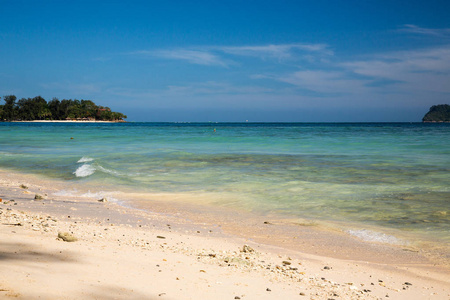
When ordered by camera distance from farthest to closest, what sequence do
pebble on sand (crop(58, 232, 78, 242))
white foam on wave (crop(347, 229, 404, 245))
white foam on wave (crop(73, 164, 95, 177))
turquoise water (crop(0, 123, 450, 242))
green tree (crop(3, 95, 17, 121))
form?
green tree (crop(3, 95, 17, 121)) < white foam on wave (crop(73, 164, 95, 177)) < turquoise water (crop(0, 123, 450, 242)) < white foam on wave (crop(347, 229, 404, 245)) < pebble on sand (crop(58, 232, 78, 242))

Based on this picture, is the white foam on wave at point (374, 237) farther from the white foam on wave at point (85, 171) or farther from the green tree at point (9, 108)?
the green tree at point (9, 108)

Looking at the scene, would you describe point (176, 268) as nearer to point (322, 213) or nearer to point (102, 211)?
point (102, 211)

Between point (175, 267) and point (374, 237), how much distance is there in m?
4.08

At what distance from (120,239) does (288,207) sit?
4.79 meters

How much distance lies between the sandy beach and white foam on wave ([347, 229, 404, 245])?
627 mm

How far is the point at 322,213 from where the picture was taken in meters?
8.57

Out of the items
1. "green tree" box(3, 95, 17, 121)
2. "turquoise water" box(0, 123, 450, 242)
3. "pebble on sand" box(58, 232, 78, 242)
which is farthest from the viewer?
"green tree" box(3, 95, 17, 121)

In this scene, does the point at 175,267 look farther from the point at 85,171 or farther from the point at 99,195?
the point at 85,171

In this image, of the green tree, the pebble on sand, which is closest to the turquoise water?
the pebble on sand

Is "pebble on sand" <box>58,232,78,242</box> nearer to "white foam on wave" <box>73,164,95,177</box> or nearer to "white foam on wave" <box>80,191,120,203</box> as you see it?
"white foam on wave" <box>80,191,120,203</box>

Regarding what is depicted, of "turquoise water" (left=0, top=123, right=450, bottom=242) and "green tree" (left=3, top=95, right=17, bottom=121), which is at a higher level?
"green tree" (left=3, top=95, right=17, bottom=121)

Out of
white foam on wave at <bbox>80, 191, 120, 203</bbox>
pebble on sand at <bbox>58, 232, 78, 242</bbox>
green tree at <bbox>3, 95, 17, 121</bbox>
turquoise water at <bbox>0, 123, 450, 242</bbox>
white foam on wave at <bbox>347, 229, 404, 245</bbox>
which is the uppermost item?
green tree at <bbox>3, 95, 17, 121</bbox>

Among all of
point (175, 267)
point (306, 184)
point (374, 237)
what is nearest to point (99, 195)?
point (306, 184)

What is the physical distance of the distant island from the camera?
15438 cm
